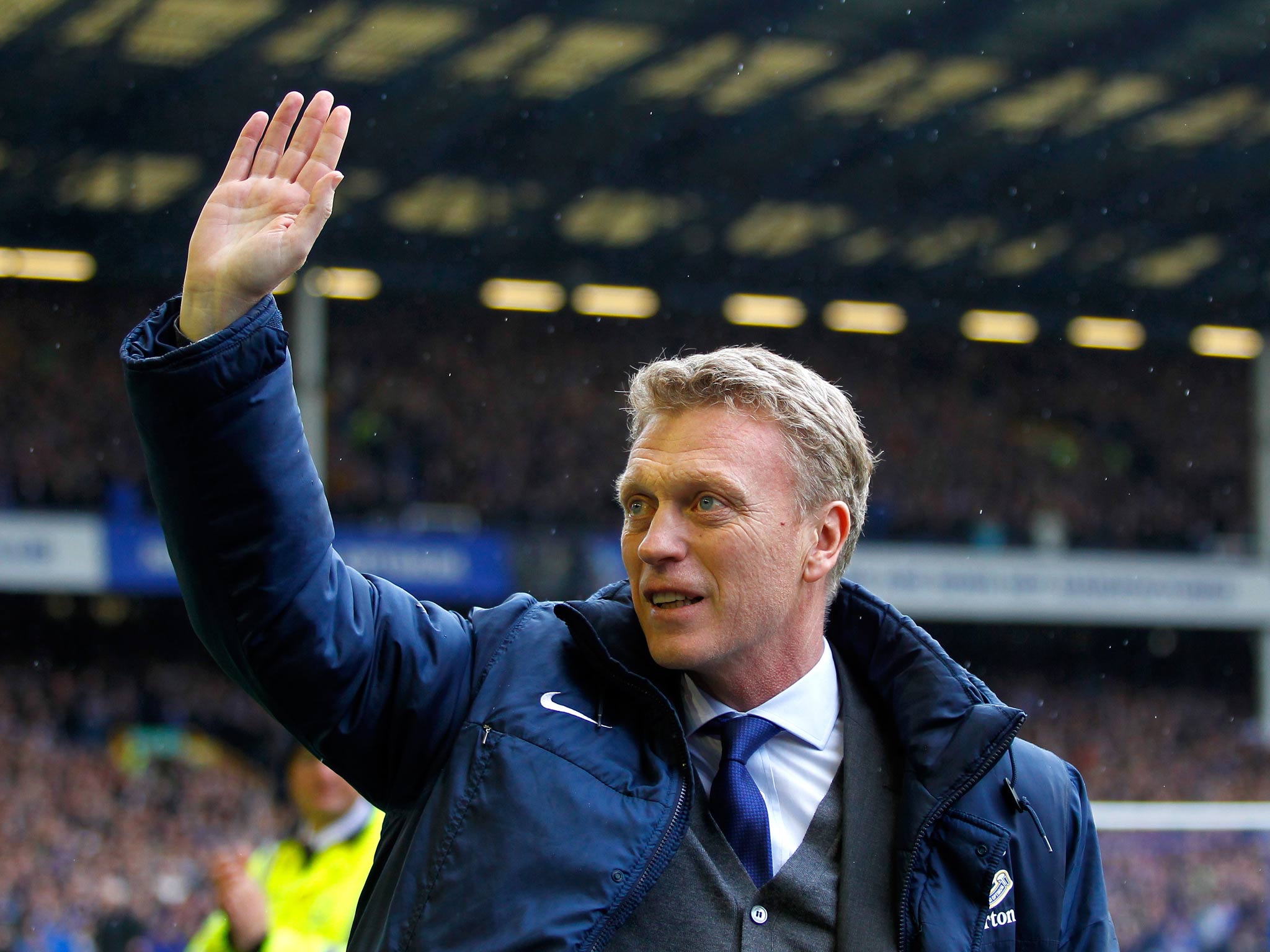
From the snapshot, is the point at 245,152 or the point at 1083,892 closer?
the point at 245,152

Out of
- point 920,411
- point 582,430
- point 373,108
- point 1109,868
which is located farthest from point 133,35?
point 920,411

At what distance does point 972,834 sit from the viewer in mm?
1750

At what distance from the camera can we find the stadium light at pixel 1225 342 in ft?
70.0

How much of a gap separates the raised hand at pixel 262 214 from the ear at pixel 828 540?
744mm

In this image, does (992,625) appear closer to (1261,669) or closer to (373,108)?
(1261,669)

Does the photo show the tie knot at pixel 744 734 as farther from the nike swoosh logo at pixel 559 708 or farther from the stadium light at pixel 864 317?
the stadium light at pixel 864 317

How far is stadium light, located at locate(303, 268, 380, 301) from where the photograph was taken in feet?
58.2

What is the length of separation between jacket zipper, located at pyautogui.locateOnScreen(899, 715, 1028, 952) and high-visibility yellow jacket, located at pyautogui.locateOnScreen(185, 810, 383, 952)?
1.62 meters

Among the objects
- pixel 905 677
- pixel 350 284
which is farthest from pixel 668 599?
pixel 350 284

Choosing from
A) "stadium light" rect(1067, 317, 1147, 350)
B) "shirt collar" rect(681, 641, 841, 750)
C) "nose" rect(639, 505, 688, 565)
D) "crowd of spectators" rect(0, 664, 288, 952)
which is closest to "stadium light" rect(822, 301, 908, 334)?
"stadium light" rect(1067, 317, 1147, 350)

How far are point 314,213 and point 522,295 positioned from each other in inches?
709

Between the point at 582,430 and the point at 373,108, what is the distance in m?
6.36

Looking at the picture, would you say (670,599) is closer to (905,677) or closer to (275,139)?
(905,677)

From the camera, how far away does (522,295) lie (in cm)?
1953
